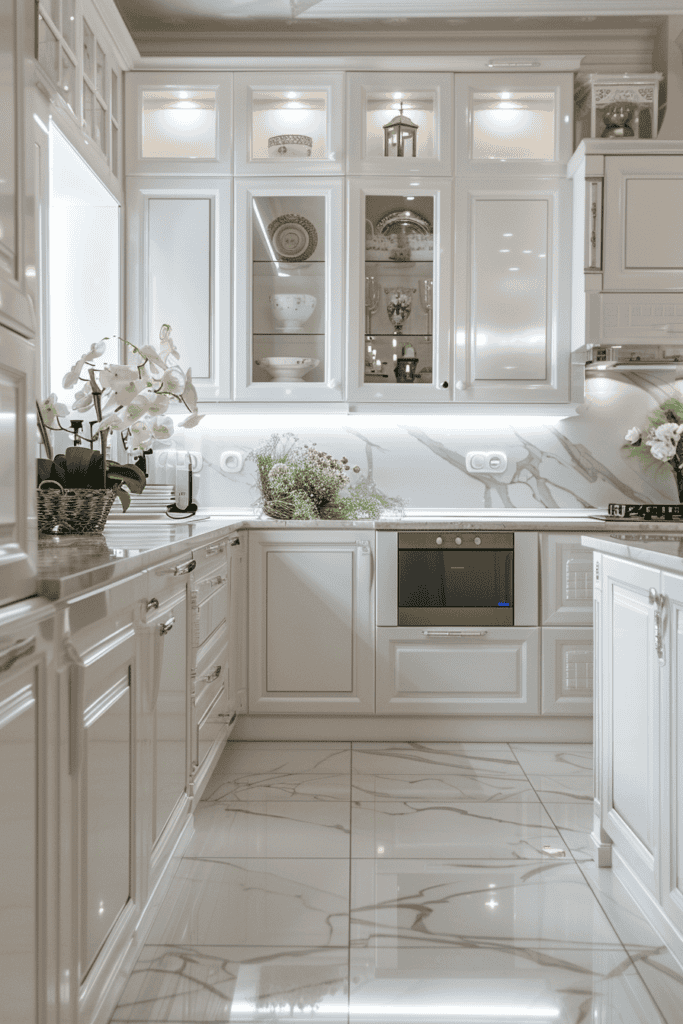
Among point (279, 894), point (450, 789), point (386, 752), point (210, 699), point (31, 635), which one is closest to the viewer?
point (31, 635)

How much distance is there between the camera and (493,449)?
3.89 meters

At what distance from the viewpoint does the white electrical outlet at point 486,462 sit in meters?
3.87

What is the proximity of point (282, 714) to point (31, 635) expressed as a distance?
8.01 feet

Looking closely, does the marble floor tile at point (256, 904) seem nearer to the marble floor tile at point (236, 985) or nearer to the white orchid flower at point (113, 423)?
the marble floor tile at point (236, 985)

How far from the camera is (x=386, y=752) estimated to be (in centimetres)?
319

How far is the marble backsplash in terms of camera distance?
3.88m

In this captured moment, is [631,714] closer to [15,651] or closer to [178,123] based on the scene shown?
[15,651]

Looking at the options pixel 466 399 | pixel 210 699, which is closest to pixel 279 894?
pixel 210 699

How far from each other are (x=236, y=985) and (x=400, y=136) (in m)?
3.13

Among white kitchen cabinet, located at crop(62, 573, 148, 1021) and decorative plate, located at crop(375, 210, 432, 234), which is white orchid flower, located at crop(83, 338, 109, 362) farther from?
decorative plate, located at crop(375, 210, 432, 234)

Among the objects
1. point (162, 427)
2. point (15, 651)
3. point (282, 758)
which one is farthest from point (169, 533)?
point (282, 758)

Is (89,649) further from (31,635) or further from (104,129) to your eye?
(104,129)

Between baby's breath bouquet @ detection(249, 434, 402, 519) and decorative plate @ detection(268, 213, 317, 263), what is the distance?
0.83 metres

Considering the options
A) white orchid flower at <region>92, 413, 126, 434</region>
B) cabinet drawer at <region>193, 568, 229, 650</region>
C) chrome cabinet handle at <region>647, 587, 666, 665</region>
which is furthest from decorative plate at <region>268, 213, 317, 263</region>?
chrome cabinet handle at <region>647, 587, 666, 665</region>
